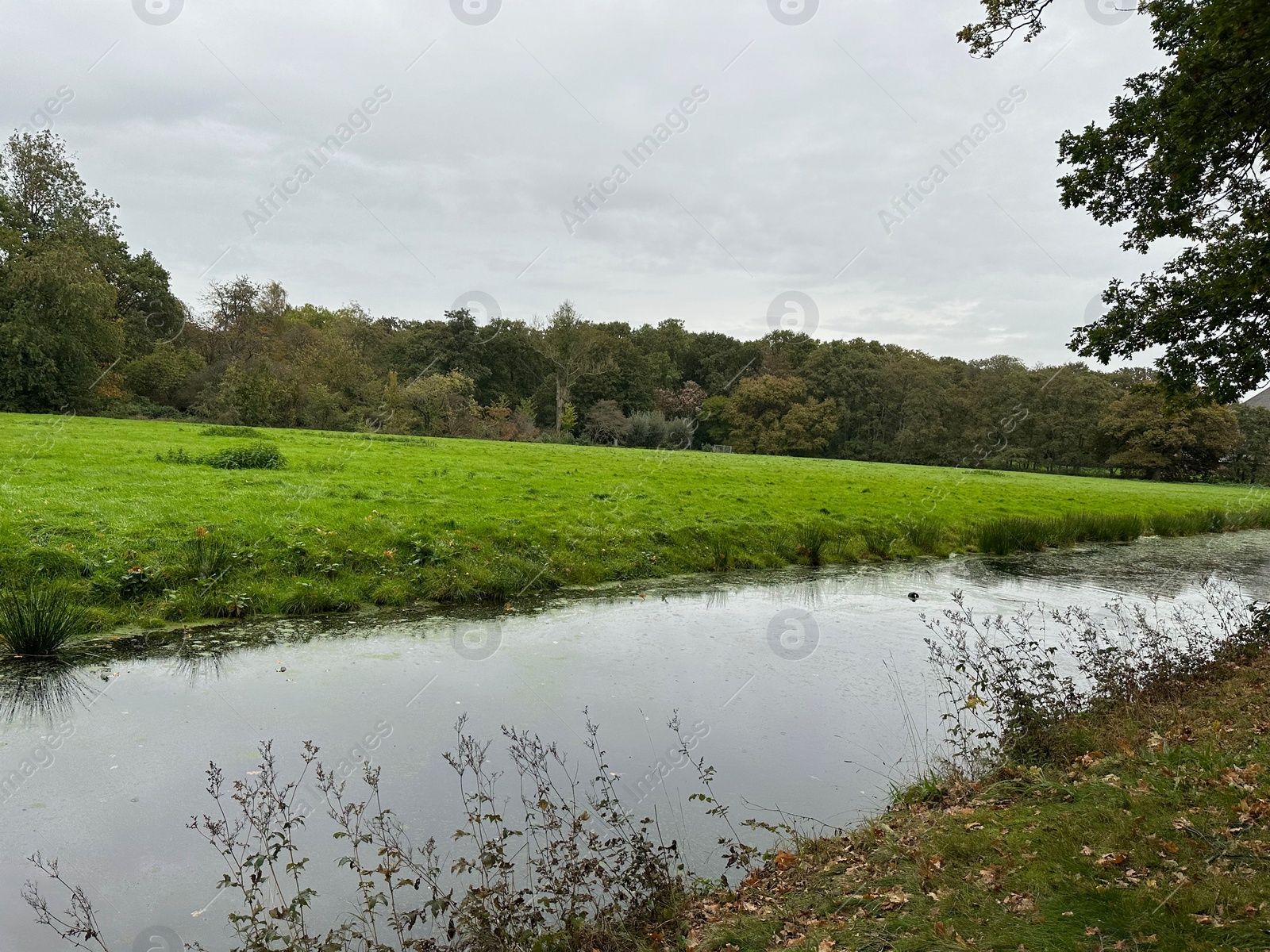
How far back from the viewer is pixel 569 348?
64188 millimetres

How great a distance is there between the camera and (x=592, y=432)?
60.2 metres

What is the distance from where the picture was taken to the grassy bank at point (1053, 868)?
3.45 metres

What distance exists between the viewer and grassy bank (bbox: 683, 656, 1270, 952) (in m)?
3.45

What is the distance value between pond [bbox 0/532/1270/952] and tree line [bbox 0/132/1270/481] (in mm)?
34692

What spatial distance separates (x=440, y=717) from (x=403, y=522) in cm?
762

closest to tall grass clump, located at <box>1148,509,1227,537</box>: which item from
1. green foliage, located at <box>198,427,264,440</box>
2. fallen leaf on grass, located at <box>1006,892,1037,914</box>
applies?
fallen leaf on grass, located at <box>1006,892,1037,914</box>

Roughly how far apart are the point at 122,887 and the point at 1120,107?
13.7 m

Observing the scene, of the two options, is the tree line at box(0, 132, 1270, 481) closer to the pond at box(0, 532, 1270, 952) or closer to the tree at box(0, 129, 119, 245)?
the tree at box(0, 129, 119, 245)

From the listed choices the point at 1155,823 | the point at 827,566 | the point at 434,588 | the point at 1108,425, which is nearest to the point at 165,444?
the point at 434,588

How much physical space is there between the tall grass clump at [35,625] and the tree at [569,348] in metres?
54.0

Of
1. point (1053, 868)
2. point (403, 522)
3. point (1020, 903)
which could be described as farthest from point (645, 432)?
point (1020, 903)

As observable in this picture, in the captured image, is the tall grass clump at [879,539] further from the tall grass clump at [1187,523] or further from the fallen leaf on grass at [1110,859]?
the fallen leaf on grass at [1110,859]

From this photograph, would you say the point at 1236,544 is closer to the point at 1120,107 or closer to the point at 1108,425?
the point at 1120,107

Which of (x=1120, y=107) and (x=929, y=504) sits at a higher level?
(x=1120, y=107)
